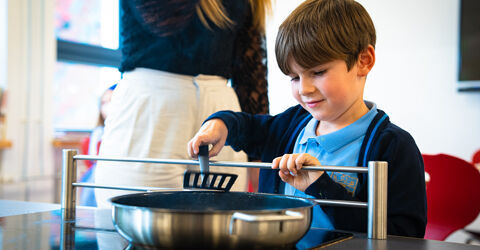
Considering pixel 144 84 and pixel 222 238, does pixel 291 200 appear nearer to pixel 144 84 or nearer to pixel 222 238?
pixel 222 238

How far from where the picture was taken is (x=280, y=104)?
13.6ft

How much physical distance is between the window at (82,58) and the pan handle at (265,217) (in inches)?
135

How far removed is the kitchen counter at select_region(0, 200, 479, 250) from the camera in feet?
1.90

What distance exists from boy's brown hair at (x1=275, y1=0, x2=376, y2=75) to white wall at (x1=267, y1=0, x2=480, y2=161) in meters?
2.54

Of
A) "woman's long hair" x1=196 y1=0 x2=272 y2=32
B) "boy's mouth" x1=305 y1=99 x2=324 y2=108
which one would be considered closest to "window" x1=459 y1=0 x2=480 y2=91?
"woman's long hair" x1=196 y1=0 x2=272 y2=32

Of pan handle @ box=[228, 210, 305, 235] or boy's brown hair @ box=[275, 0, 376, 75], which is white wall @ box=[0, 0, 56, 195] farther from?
pan handle @ box=[228, 210, 305, 235]

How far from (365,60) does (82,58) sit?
3189 mm

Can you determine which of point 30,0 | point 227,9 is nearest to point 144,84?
point 227,9

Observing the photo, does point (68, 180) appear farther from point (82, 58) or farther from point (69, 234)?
point (82, 58)

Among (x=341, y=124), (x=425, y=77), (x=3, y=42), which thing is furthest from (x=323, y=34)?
(x=3, y=42)

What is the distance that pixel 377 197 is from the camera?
0.60m

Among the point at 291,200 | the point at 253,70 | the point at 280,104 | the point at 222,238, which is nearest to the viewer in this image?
the point at 222,238

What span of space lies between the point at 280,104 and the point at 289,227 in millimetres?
3682

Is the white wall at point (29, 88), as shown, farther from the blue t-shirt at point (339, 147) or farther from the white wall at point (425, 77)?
the blue t-shirt at point (339, 147)
